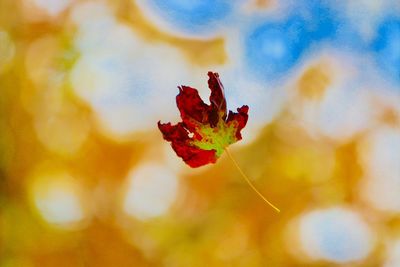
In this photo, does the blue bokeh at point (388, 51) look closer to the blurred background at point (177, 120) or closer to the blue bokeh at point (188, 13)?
the blurred background at point (177, 120)

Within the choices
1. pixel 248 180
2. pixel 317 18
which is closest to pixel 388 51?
pixel 317 18

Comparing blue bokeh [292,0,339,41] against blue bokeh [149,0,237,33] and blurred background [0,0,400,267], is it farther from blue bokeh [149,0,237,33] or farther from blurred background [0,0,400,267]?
blue bokeh [149,0,237,33]

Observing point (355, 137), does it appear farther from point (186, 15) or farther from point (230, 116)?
point (186, 15)

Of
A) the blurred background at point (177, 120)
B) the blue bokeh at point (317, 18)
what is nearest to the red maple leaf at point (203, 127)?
the blurred background at point (177, 120)

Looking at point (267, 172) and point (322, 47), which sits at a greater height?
point (322, 47)

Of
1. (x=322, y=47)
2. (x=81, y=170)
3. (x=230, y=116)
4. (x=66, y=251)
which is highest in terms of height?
(x=322, y=47)

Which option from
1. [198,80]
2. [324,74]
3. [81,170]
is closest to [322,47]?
[324,74]
